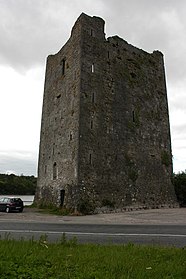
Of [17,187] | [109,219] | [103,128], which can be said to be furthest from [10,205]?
[17,187]

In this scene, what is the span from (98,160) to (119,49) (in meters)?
11.3

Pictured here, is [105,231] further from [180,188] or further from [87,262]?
[180,188]

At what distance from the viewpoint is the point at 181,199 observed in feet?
98.2

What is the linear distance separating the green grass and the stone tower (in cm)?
1556

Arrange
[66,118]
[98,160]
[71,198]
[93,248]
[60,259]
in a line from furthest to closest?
[66,118] < [98,160] < [71,198] < [93,248] < [60,259]

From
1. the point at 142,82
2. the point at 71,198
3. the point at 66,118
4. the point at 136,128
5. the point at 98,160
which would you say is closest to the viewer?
the point at 71,198

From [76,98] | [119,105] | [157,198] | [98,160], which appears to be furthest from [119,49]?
[157,198]

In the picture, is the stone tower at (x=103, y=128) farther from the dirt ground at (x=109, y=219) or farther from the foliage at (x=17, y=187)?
the foliage at (x=17, y=187)

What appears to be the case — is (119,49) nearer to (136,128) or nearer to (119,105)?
(119,105)

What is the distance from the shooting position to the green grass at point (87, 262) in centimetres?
464

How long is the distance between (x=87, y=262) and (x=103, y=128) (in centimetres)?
2031

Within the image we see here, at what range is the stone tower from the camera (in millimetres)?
23844

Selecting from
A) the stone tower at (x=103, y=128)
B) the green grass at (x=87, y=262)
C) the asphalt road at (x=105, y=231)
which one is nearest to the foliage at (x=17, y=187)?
the stone tower at (x=103, y=128)

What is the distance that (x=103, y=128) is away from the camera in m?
25.5
